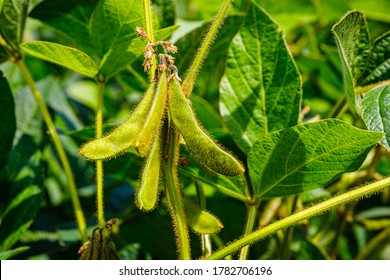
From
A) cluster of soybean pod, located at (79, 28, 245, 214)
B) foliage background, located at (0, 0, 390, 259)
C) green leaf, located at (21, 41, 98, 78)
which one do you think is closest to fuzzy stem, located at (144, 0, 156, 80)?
cluster of soybean pod, located at (79, 28, 245, 214)

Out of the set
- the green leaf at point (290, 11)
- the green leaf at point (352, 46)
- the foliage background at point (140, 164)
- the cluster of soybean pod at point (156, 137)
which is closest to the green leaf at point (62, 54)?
the foliage background at point (140, 164)

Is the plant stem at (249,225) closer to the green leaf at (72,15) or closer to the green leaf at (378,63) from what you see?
the green leaf at (378,63)

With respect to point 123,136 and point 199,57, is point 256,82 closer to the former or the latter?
point 199,57

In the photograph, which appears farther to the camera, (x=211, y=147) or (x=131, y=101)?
(x=131, y=101)

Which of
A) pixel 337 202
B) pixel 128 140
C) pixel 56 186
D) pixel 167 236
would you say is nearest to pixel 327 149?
pixel 337 202

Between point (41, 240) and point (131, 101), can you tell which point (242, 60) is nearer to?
point (41, 240)
